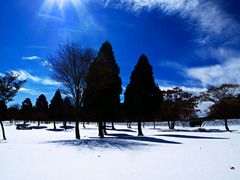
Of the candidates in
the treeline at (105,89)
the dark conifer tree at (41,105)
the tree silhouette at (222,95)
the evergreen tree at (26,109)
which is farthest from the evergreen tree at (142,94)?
the evergreen tree at (26,109)

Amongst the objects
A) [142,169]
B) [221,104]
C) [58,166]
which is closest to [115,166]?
[142,169]

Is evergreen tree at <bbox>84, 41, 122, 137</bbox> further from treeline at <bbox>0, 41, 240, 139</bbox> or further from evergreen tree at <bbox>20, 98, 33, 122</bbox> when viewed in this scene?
evergreen tree at <bbox>20, 98, 33, 122</bbox>

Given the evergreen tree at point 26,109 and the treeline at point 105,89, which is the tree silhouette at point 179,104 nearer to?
the treeline at point 105,89

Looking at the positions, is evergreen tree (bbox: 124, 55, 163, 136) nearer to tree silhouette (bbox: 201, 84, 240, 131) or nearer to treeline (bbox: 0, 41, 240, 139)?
treeline (bbox: 0, 41, 240, 139)

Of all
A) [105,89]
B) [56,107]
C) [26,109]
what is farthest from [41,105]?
[105,89]

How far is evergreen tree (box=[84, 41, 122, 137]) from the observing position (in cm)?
1794

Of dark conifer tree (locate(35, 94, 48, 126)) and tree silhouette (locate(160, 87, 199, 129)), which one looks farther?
dark conifer tree (locate(35, 94, 48, 126))

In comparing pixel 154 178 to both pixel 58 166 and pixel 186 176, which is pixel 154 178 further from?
pixel 58 166

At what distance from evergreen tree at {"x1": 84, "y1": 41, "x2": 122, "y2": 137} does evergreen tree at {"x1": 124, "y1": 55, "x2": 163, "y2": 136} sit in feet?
7.62

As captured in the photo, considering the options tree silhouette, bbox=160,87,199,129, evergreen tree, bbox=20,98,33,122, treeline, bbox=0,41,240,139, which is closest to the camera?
treeline, bbox=0,41,240,139

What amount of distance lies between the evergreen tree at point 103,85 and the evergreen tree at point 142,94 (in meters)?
2.32

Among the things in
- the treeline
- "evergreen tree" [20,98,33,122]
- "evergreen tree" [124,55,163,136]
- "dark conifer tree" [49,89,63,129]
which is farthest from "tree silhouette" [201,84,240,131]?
"evergreen tree" [20,98,33,122]

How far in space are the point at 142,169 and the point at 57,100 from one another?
55.1 metres

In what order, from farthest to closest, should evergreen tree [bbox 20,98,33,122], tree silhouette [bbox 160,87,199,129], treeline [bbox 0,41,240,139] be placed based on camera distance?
evergreen tree [bbox 20,98,33,122] → tree silhouette [bbox 160,87,199,129] → treeline [bbox 0,41,240,139]
